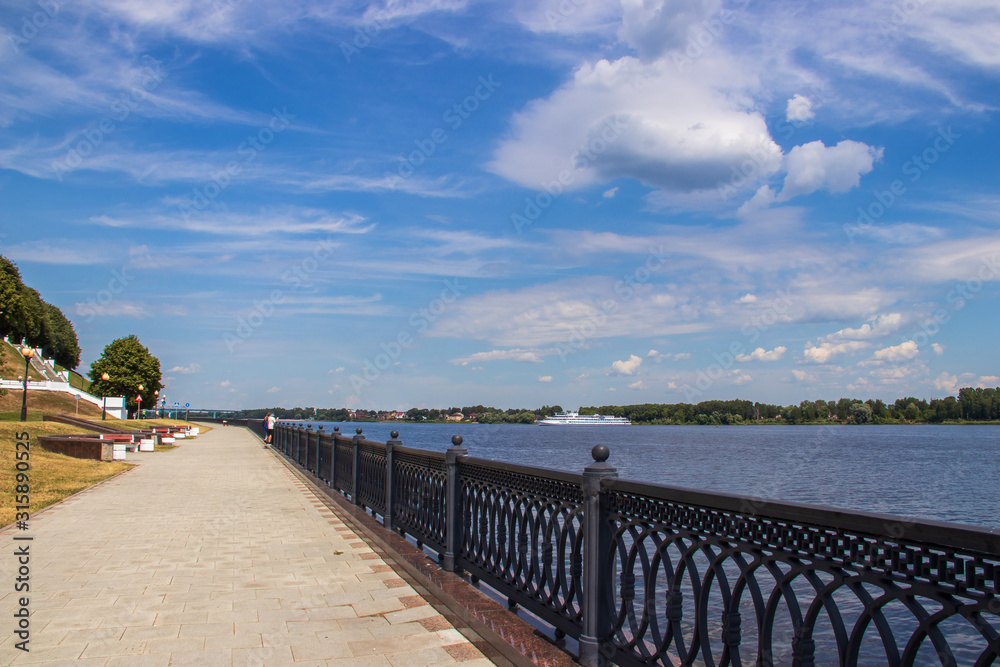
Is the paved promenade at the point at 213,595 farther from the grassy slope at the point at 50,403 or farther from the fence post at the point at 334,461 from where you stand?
the grassy slope at the point at 50,403

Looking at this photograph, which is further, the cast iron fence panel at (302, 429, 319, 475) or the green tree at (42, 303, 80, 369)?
the green tree at (42, 303, 80, 369)

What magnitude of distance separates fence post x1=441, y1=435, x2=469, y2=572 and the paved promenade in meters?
0.49

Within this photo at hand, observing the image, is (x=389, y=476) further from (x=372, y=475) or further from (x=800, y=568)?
(x=800, y=568)

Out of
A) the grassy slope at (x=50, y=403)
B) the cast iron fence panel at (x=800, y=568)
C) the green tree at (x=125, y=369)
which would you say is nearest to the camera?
the cast iron fence panel at (x=800, y=568)

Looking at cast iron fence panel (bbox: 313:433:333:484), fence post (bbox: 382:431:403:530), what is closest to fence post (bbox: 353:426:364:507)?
fence post (bbox: 382:431:403:530)

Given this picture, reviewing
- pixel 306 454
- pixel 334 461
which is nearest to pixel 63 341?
pixel 306 454

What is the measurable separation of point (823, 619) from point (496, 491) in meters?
6.57

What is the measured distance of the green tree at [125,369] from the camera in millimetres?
66750

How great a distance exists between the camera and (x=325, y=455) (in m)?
15.1

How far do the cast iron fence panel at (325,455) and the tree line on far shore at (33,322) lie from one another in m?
43.8

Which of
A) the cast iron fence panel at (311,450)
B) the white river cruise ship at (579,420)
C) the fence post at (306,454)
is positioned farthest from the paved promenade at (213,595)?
the white river cruise ship at (579,420)

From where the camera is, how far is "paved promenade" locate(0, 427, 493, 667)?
168 inches

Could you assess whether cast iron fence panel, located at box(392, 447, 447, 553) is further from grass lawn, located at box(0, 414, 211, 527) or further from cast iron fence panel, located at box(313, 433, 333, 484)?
cast iron fence panel, located at box(313, 433, 333, 484)

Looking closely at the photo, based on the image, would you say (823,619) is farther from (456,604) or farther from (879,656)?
(456,604)
